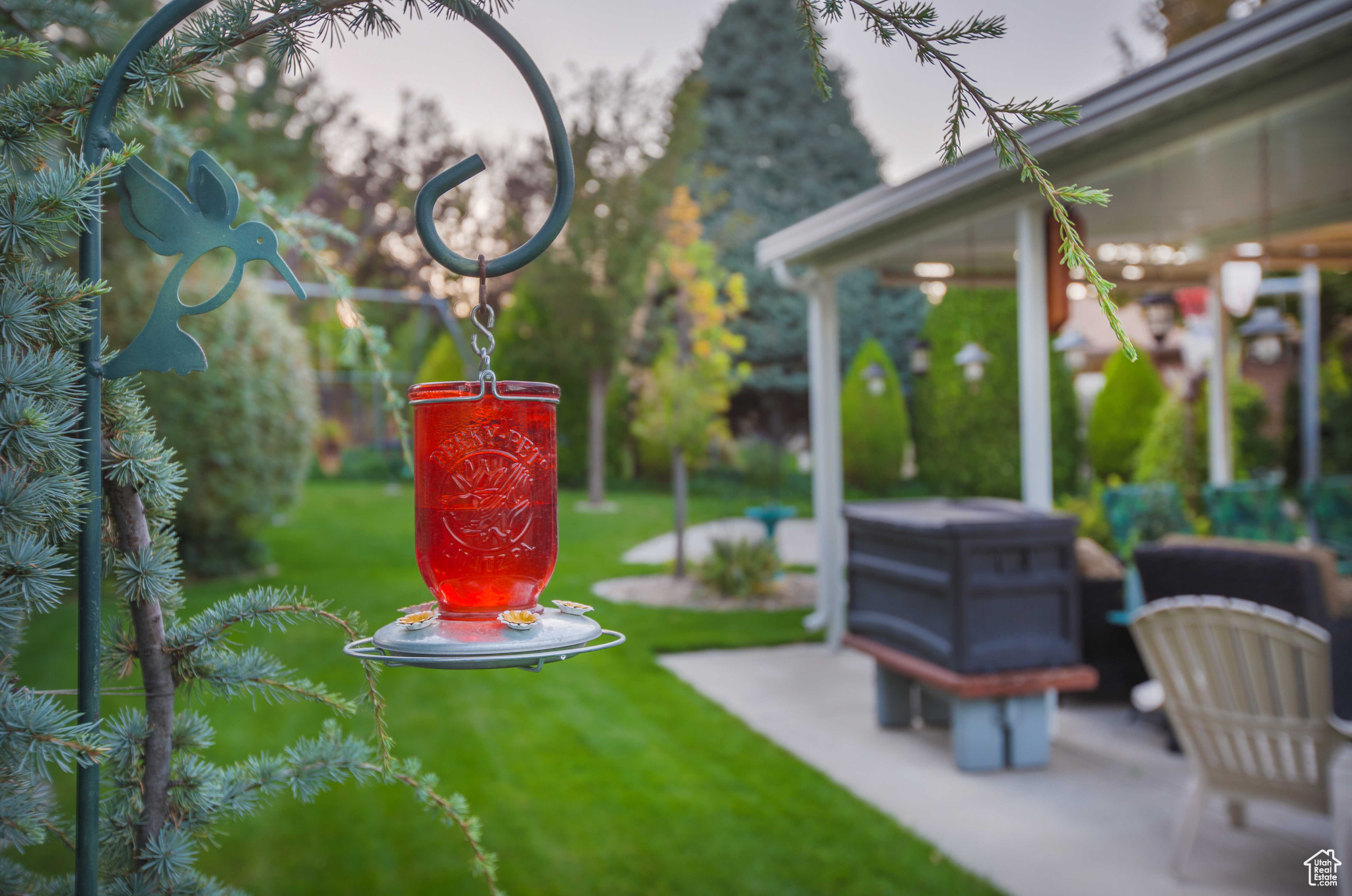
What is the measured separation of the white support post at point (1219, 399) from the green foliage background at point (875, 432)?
329 inches

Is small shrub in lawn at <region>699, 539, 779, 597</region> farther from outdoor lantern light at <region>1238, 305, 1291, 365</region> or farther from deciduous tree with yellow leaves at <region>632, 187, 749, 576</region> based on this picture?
outdoor lantern light at <region>1238, 305, 1291, 365</region>

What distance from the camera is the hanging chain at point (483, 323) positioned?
0.83m

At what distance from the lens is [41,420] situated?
0.74 meters

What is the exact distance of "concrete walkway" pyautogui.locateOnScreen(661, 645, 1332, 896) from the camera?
116 inches

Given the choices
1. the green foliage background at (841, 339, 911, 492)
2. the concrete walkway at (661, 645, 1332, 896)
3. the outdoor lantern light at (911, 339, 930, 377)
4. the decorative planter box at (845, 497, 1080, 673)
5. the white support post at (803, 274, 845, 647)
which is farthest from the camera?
the green foliage background at (841, 339, 911, 492)

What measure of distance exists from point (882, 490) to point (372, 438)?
37.3 feet

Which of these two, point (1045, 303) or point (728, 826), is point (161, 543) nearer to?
point (728, 826)

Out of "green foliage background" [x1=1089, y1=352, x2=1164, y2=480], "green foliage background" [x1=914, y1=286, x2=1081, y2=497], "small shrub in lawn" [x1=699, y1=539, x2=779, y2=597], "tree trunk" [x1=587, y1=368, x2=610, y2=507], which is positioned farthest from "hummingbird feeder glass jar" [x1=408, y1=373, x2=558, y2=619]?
"green foliage background" [x1=1089, y1=352, x2=1164, y2=480]

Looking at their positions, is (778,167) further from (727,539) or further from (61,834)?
(61,834)

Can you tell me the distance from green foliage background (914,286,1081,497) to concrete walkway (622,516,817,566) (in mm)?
3141

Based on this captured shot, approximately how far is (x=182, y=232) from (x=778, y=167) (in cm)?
1878

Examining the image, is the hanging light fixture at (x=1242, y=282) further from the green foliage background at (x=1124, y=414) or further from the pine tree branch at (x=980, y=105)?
the green foliage background at (x=1124, y=414)

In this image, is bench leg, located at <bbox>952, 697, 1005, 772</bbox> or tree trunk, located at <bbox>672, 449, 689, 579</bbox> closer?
bench leg, located at <bbox>952, 697, 1005, 772</bbox>

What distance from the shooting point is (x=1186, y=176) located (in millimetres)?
5316
